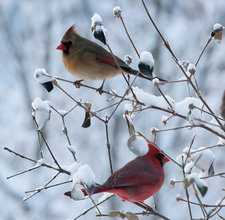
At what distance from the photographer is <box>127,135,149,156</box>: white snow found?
1.25 metres

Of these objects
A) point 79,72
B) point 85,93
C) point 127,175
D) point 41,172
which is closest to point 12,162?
point 41,172

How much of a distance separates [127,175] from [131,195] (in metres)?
0.08

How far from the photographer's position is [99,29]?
1373 mm

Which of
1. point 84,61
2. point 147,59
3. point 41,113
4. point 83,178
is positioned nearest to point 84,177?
point 83,178

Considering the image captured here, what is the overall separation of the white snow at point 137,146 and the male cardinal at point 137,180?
0.30 metres

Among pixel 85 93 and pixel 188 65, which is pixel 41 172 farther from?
pixel 188 65

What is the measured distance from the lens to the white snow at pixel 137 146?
1251 millimetres

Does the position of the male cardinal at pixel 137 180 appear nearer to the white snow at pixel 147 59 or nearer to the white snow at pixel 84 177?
the white snow at pixel 84 177

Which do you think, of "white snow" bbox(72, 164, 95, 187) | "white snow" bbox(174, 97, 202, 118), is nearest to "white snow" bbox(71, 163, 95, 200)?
"white snow" bbox(72, 164, 95, 187)

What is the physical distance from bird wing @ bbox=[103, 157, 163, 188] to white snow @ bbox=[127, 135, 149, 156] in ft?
1.25

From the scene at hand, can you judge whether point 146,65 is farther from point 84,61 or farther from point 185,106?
point 84,61

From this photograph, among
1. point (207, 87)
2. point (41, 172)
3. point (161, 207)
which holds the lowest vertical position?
point (161, 207)

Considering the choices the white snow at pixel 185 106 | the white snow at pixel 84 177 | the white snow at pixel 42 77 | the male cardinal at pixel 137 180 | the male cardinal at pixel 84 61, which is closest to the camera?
the white snow at pixel 84 177

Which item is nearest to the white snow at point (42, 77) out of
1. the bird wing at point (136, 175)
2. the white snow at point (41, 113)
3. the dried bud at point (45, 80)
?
the dried bud at point (45, 80)
